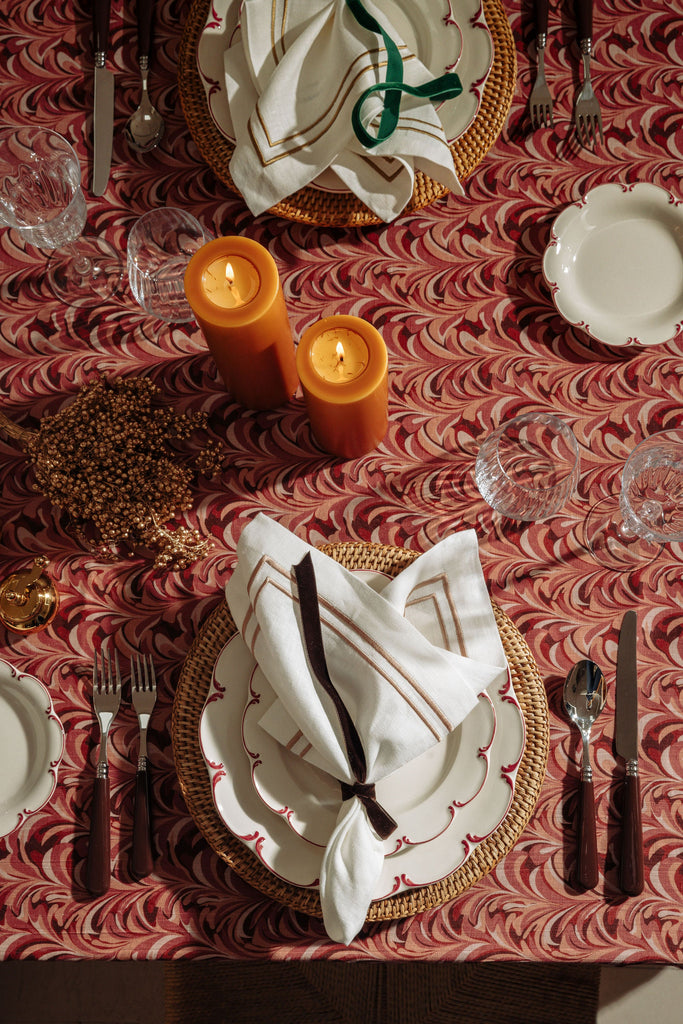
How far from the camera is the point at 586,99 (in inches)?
34.7

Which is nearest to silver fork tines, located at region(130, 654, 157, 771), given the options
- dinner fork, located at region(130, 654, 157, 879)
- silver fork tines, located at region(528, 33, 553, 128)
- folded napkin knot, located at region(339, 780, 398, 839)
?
dinner fork, located at region(130, 654, 157, 879)

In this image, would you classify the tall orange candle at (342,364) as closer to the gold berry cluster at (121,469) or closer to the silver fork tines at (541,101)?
the gold berry cluster at (121,469)

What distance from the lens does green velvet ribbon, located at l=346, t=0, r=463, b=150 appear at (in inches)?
29.2

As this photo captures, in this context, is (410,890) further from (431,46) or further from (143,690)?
(431,46)

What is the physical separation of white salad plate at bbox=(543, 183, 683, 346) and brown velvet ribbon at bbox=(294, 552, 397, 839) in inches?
16.9

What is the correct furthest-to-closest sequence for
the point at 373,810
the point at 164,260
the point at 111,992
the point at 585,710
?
1. the point at 111,992
2. the point at 164,260
3. the point at 585,710
4. the point at 373,810

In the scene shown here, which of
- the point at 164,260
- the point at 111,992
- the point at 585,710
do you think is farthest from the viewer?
the point at 111,992

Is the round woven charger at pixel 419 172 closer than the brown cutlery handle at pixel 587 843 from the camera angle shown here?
No

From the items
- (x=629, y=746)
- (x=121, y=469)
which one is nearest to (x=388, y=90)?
(x=121, y=469)

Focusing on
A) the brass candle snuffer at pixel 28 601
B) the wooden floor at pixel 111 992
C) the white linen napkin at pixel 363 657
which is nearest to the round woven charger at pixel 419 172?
the white linen napkin at pixel 363 657

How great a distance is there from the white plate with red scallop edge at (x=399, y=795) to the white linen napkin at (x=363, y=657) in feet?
0.13

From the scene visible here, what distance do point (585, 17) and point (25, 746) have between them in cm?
105

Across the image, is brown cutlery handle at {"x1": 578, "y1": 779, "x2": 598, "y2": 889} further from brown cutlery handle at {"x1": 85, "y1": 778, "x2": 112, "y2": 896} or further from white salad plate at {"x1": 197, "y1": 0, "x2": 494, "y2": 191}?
white salad plate at {"x1": 197, "y1": 0, "x2": 494, "y2": 191}

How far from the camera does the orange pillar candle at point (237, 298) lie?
67cm
